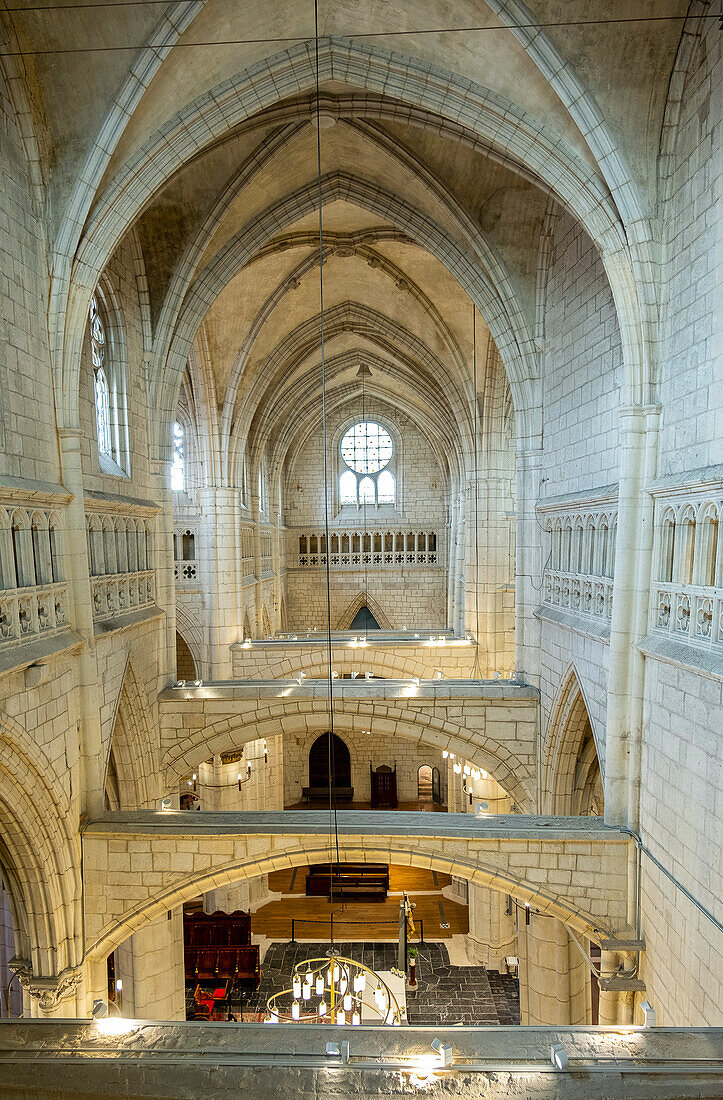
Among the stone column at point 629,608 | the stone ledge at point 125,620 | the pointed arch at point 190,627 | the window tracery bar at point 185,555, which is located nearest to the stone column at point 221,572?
the pointed arch at point 190,627

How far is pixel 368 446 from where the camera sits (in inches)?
1133

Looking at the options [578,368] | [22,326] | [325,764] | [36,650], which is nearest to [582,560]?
[578,368]

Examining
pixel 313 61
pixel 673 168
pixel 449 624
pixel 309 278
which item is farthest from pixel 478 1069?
pixel 449 624

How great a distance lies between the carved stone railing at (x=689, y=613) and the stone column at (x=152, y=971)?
805cm

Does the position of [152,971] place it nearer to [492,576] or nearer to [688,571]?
[688,571]

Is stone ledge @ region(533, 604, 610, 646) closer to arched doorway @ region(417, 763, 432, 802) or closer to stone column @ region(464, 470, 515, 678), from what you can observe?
stone column @ region(464, 470, 515, 678)

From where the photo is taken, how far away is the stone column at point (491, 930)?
14.9 metres

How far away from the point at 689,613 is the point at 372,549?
22.2m

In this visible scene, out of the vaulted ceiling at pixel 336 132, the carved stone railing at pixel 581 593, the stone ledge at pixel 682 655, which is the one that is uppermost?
the vaulted ceiling at pixel 336 132

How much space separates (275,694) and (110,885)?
355 centimetres

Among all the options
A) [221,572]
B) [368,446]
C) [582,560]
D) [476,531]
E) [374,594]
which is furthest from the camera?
[374,594]

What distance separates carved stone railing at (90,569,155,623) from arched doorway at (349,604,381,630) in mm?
18600

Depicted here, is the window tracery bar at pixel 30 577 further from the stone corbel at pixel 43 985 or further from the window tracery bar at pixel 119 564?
the stone corbel at pixel 43 985

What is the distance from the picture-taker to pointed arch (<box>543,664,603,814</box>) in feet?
34.0
